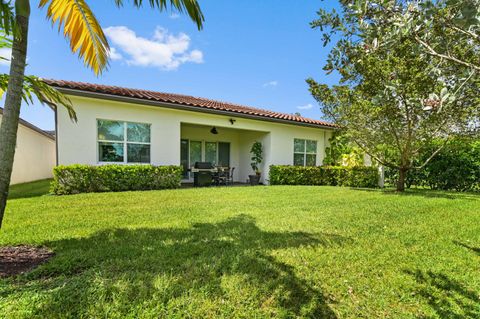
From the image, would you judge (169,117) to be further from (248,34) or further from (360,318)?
(360,318)

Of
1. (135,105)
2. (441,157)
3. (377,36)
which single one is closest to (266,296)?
(377,36)

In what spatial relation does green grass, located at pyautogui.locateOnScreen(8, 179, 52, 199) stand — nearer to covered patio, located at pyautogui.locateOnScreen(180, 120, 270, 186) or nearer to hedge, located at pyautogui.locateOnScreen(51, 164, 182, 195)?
hedge, located at pyautogui.locateOnScreen(51, 164, 182, 195)

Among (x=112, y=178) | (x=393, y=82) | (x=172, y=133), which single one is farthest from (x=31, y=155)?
(x=393, y=82)

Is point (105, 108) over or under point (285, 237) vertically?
over

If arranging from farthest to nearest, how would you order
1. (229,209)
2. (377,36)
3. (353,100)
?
1. (353,100)
2. (229,209)
3. (377,36)

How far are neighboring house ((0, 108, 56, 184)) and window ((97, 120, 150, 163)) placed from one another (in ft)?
20.6

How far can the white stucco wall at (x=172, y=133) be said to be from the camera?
9656mm

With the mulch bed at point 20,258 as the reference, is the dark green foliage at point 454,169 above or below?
above

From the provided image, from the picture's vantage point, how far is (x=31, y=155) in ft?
49.4

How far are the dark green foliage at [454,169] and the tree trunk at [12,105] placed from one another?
13.6 m

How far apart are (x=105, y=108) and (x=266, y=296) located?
10.1 m

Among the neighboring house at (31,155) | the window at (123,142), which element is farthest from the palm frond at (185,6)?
the neighboring house at (31,155)

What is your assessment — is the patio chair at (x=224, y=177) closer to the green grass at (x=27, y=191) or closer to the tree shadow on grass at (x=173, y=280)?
the green grass at (x=27, y=191)

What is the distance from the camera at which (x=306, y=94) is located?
11.5 meters
